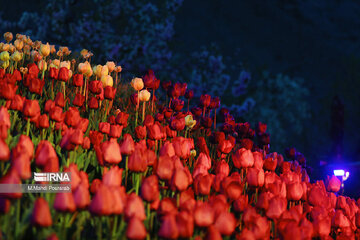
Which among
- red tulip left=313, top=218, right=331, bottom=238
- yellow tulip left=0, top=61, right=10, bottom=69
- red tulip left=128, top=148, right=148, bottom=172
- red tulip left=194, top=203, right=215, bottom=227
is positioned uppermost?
yellow tulip left=0, top=61, right=10, bottom=69

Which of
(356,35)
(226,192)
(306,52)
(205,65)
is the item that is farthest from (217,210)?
(356,35)

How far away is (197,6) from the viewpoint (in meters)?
10.4

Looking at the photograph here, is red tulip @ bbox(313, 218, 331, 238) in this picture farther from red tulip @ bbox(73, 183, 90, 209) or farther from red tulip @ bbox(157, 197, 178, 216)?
red tulip @ bbox(73, 183, 90, 209)

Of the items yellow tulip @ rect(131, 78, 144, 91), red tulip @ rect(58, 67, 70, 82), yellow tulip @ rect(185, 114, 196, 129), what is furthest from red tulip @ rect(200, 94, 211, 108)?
red tulip @ rect(58, 67, 70, 82)

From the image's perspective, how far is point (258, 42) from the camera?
10711mm

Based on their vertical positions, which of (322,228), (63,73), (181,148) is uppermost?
(63,73)

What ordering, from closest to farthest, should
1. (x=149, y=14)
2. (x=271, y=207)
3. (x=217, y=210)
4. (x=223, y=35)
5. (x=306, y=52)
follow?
1. (x=217, y=210)
2. (x=271, y=207)
3. (x=149, y=14)
4. (x=223, y=35)
5. (x=306, y=52)

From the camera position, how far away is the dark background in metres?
9.44

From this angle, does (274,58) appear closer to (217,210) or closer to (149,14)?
(149,14)

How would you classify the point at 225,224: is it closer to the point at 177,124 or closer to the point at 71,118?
the point at 71,118

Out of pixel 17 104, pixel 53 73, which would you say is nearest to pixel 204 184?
pixel 17 104

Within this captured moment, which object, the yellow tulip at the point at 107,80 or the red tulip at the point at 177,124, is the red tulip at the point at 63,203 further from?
the yellow tulip at the point at 107,80

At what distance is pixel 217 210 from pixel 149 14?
8262 mm

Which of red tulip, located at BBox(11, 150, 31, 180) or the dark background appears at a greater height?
the dark background
